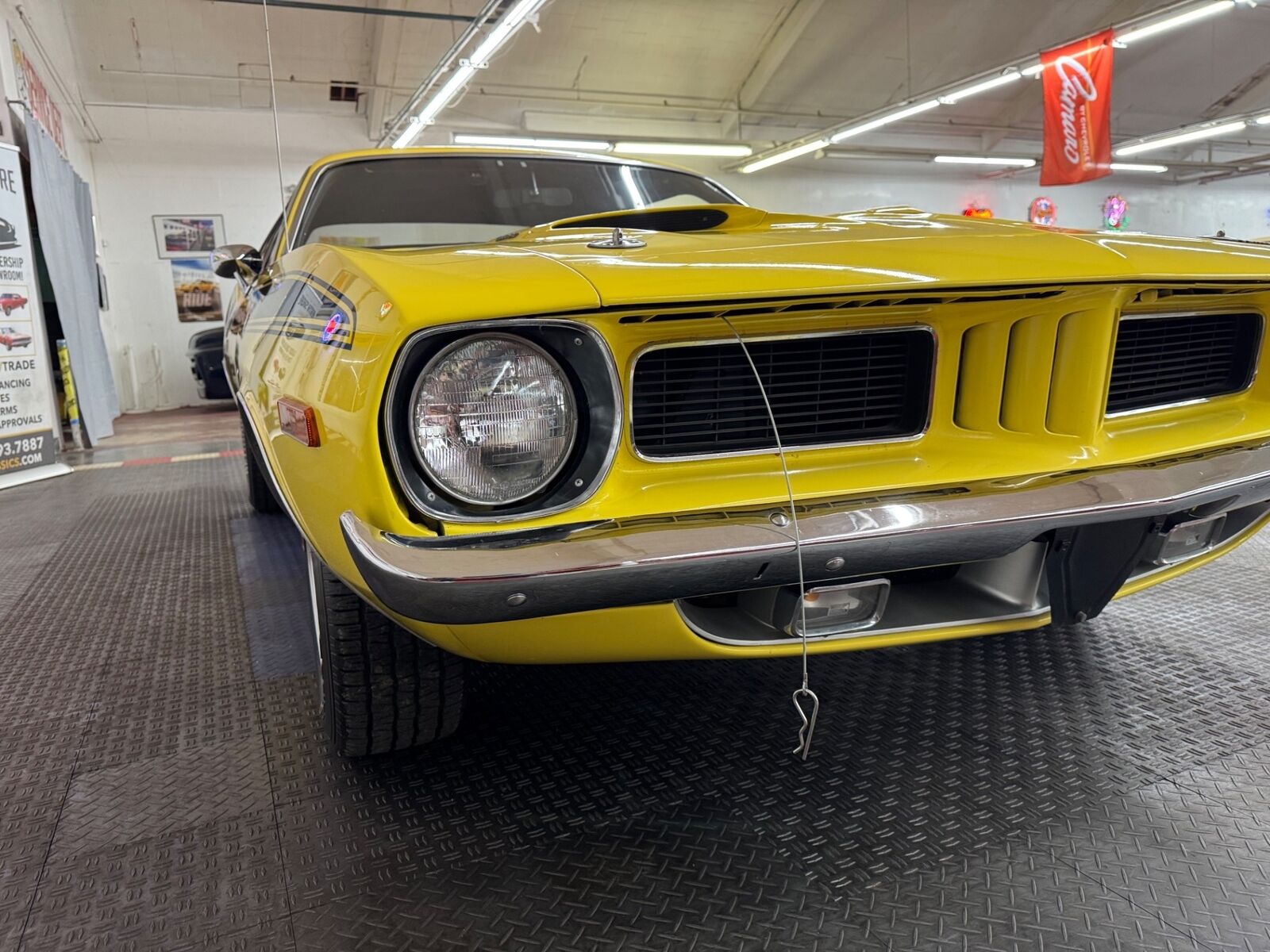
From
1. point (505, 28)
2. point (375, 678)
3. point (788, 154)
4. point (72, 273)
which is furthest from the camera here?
point (788, 154)

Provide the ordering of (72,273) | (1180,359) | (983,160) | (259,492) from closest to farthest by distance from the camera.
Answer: (1180,359) < (259,492) < (72,273) < (983,160)

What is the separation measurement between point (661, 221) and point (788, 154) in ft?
34.3

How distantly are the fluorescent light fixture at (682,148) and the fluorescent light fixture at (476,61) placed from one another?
2925 millimetres

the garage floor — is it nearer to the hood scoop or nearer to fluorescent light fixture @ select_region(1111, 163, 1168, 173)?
the hood scoop

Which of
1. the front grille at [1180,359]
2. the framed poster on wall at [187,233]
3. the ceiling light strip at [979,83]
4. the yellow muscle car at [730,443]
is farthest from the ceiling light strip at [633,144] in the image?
the yellow muscle car at [730,443]

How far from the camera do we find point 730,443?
50.1 inches

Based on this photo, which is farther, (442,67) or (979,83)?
(979,83)

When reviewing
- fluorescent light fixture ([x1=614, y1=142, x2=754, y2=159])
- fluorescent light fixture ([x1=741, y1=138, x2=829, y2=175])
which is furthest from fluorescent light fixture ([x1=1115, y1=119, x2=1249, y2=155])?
fluorescent light fixture ([x1=614, y1=142, x2=754, y2=159])

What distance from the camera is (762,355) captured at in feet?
4.19

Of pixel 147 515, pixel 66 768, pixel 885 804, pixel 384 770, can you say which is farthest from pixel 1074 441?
pixel 147 515

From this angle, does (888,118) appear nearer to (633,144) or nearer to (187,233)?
(633,144)

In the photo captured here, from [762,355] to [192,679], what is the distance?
1.51m

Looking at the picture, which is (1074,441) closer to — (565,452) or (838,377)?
(838,377)

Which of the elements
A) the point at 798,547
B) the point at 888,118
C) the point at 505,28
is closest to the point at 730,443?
the point at 798,547
